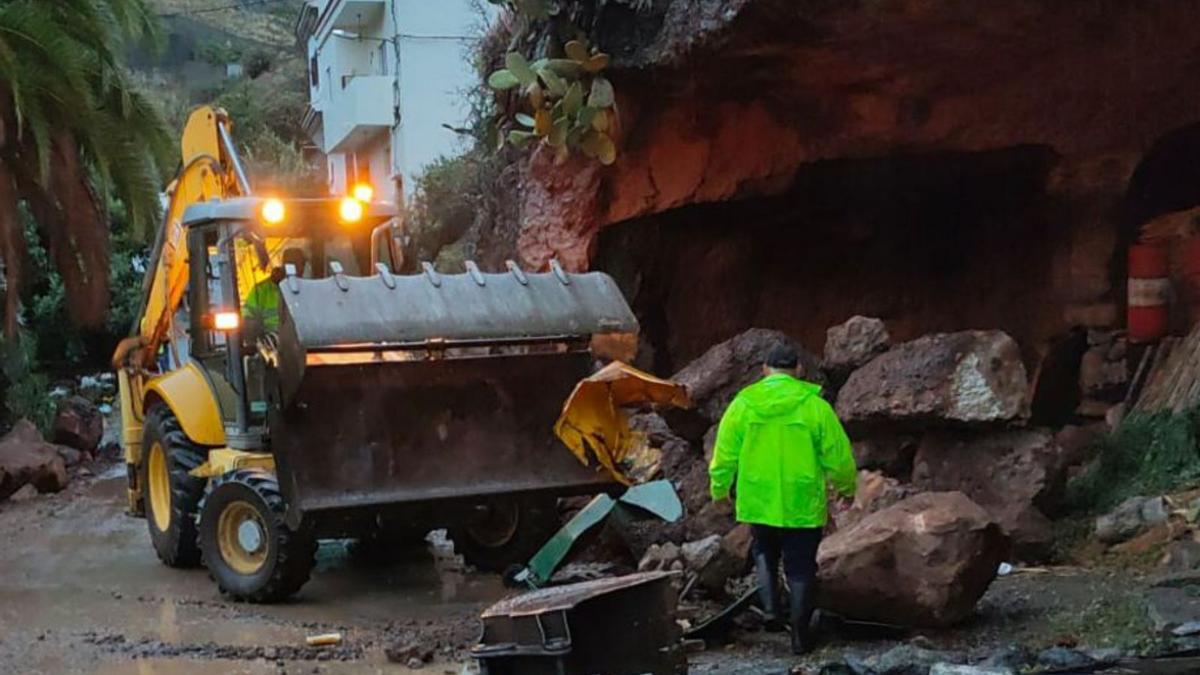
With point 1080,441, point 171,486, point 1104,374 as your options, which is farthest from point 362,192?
point 1104,374

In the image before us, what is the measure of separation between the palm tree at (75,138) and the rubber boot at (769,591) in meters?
8.80

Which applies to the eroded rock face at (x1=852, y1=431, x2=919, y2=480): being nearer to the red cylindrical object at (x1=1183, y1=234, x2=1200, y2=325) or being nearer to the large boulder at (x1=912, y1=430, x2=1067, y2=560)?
the large boulder at (x1=912, y1=430, x2=1067, y2=560)

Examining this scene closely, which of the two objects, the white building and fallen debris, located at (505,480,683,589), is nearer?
fallen debris, located at (505,480,683,589)

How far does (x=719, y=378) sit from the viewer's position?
9.51 meters

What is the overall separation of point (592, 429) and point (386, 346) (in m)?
1.37

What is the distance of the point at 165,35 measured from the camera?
53.3 feet

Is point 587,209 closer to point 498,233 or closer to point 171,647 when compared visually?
point 498,233

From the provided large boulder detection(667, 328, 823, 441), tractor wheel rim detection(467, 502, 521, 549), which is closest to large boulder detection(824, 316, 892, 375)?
large boulder detection(667, 328, 823, 441)

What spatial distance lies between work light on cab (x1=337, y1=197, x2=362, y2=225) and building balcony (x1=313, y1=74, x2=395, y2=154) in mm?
16725

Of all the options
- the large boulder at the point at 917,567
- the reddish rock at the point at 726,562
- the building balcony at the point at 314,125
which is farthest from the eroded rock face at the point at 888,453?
the building balcony at the point at 314,125

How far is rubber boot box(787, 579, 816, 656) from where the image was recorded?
666 cm

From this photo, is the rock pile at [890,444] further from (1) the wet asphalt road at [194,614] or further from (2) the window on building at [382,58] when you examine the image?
(2) the window on building at [382,58]

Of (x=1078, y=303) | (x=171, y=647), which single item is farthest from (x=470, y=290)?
(x=1078, y=303)

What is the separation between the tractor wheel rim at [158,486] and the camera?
1046cm
